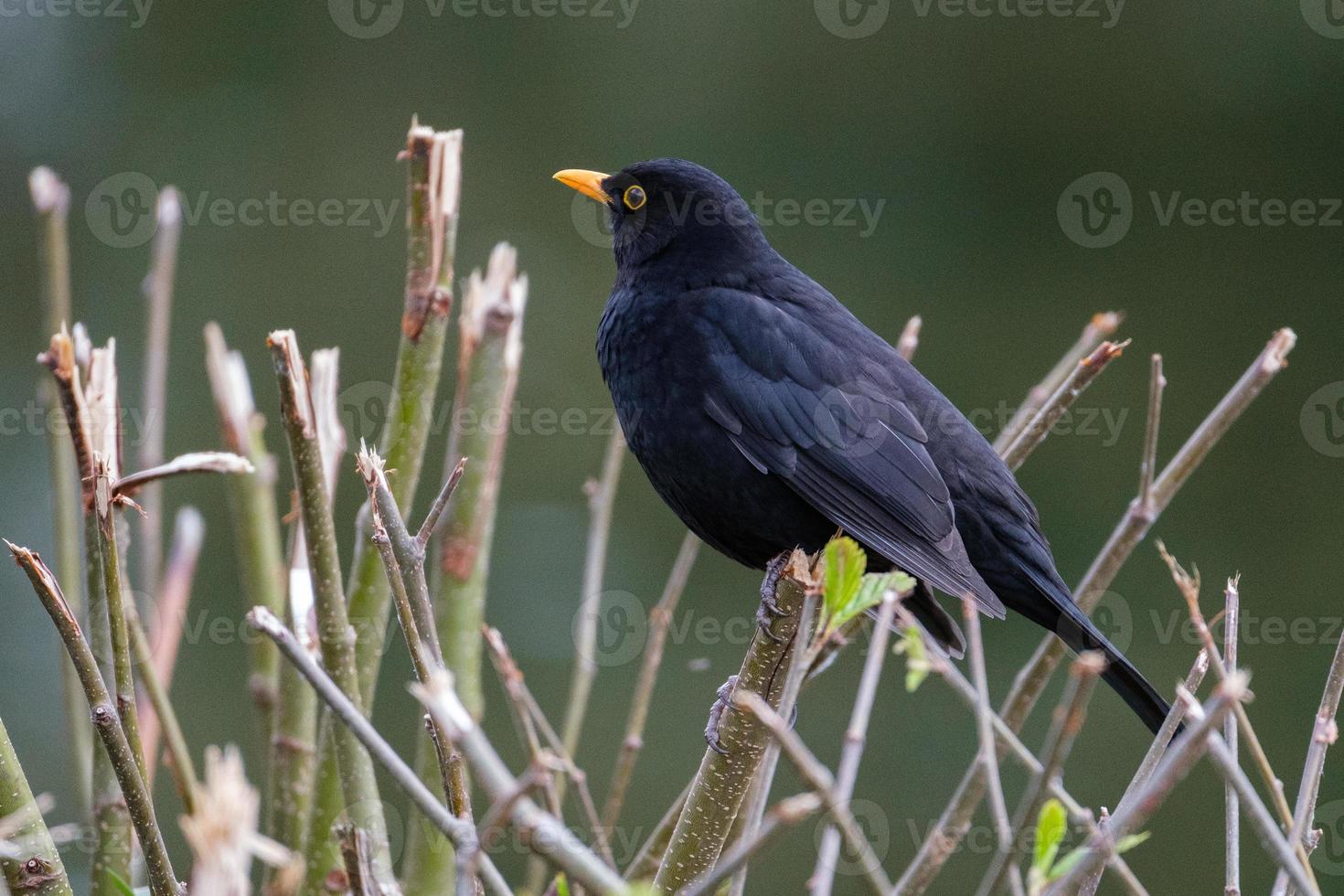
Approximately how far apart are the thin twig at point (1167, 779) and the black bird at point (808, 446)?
5.18ft

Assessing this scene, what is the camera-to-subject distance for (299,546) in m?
1.82

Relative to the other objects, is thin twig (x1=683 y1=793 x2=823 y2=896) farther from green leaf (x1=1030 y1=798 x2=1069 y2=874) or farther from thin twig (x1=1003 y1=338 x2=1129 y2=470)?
thin twig (x1=1003 y1=338 x2=1129 y2=470)

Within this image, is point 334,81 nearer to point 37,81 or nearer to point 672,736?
point 37,81

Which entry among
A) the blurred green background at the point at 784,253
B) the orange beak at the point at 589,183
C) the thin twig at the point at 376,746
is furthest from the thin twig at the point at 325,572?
the blurred green background at the point at 784,253

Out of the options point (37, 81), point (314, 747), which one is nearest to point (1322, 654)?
point (314, 747)

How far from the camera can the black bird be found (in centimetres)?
279

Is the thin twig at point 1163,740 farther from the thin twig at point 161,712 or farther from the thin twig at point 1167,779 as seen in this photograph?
the thin twig at point 161,712

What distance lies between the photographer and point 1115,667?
2500 mm

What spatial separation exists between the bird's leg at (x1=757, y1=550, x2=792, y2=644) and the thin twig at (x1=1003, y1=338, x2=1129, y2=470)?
422 millimetres

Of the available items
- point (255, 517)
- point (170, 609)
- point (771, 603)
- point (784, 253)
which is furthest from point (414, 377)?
point (784, 253)

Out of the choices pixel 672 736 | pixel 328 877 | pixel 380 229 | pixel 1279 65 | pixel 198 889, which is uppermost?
pixel 1279 65

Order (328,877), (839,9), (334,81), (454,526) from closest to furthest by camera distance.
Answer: (328,877) → (454,526) → (839,9) → (334,81)

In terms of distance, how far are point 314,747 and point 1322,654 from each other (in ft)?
15.2

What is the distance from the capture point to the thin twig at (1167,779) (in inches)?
37.4
